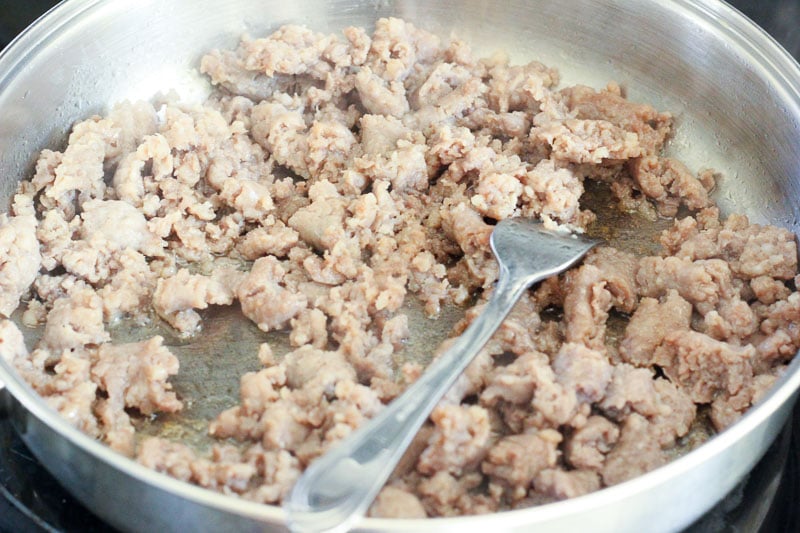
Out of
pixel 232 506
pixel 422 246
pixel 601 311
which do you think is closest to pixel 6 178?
pixel 422 246

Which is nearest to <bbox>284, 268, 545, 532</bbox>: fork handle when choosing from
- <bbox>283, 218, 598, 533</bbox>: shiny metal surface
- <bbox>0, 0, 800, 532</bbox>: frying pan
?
<bbox>283, 218, 598, 533</bbox>: shiny metal surface

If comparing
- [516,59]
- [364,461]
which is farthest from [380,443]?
[516,59]

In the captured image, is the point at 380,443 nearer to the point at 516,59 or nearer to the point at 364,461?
the point at 364,461

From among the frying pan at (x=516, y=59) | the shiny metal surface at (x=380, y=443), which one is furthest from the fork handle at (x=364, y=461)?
the frying pan at (x=516, y=59)

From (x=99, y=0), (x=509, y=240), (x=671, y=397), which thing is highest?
(x=99, y=0)

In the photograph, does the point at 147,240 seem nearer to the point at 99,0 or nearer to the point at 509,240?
the point at 99,0

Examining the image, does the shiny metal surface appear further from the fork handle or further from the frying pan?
the frying pan

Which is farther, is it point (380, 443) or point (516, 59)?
point (516, 59)
